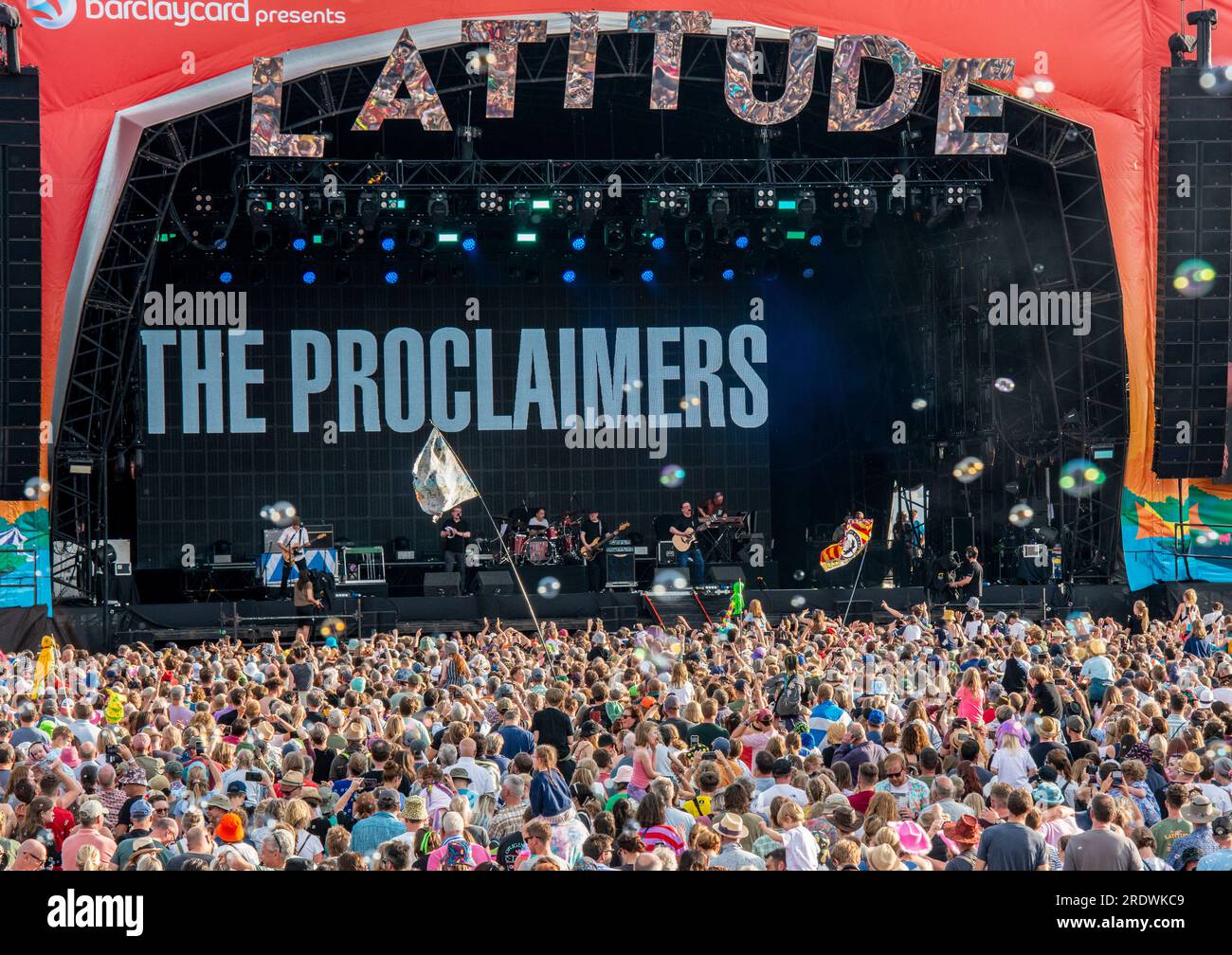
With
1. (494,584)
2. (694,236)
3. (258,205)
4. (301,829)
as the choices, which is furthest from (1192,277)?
(301,829)

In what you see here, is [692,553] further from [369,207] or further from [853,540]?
[369,207]

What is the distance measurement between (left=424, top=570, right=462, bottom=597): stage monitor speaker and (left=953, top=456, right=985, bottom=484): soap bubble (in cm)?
820

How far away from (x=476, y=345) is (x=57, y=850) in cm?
2063

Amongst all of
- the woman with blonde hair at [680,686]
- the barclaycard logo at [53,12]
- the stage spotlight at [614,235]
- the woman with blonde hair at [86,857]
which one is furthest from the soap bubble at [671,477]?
the woman with blonde hair at [86,857]

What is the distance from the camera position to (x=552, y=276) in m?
28.8

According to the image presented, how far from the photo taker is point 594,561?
26625 mm

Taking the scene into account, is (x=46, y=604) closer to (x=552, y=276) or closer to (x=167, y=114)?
(x=167, y=114)

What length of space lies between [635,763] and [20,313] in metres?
13.7

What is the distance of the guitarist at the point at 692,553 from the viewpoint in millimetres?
26438

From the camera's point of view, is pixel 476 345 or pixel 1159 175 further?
pixel 476 345

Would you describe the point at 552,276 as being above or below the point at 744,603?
above

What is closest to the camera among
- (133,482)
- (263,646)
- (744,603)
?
(263,646)

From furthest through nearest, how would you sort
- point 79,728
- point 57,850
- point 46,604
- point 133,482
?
1. point 133,482
2. point 46,604
3. point 79,728
4. point 57,850
